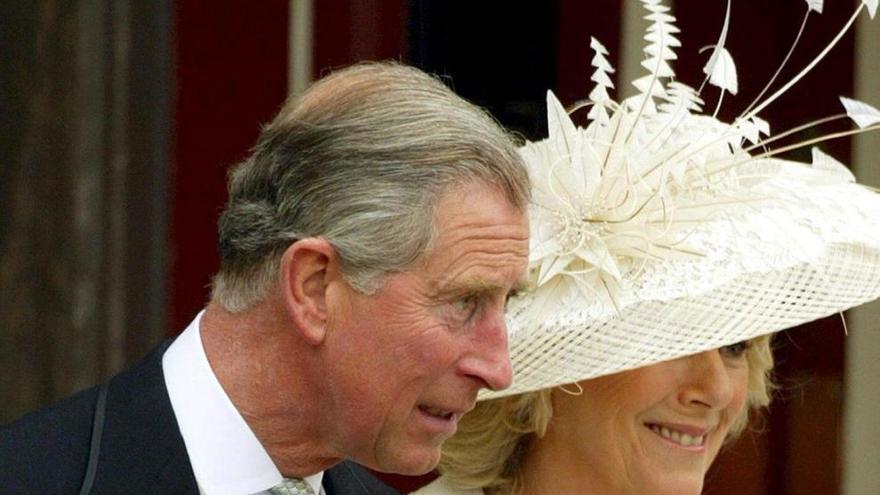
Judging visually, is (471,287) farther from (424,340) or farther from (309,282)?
(309,282)

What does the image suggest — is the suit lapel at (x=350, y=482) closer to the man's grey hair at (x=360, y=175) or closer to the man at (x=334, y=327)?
the man at (x=334, y=327)

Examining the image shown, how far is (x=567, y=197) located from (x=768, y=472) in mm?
2119

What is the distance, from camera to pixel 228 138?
5176mm

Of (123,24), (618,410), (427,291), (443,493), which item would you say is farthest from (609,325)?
(123,24)

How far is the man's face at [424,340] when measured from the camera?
269 centimetres

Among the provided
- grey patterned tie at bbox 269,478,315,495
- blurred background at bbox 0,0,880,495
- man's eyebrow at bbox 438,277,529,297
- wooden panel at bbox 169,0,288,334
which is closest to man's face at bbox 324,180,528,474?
man's eyebrow at bbox 438,277,529,297

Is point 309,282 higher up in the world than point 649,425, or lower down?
higher up

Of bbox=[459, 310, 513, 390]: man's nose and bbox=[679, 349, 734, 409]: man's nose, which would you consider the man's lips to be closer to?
bbox=[459, 310, 513, 390]: man's nose

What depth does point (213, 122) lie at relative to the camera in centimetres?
514

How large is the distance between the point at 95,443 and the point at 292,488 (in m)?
0.27

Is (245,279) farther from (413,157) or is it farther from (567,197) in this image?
(567,197)

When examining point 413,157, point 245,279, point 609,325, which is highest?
point 413,157

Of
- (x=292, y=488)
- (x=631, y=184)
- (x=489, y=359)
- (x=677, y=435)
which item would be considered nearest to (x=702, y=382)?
(x=677, y=435)

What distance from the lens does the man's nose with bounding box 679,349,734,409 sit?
3467 mm
